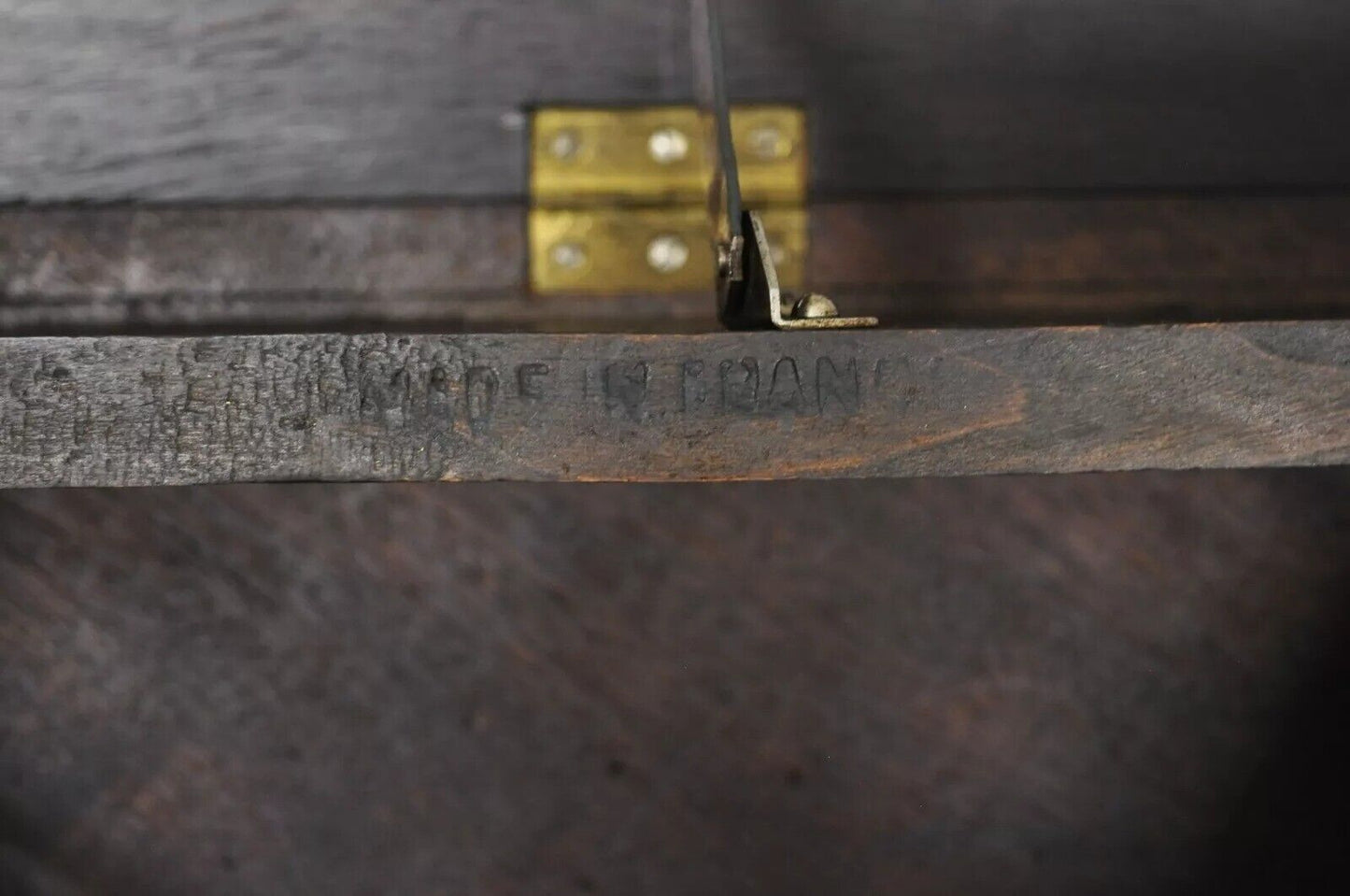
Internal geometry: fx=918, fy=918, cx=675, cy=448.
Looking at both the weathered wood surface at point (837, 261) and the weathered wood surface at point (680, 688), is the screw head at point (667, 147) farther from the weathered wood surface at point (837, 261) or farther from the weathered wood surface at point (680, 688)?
the weathered wood surface at point (680, 688)

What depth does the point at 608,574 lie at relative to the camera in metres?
0.93

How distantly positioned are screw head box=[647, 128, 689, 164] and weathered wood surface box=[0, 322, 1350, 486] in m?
0.36

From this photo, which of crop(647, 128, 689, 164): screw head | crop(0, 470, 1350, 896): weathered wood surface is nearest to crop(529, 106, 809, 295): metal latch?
Result: crop(647, 128, 689, 164): screw head

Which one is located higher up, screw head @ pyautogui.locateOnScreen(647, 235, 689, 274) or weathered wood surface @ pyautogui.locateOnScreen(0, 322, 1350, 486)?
screw head @ pyautogui.locateOnScreen(647, 235, 689, 274)

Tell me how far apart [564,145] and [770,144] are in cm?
18

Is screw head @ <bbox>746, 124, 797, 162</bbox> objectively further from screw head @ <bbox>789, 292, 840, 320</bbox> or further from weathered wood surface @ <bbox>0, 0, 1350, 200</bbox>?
screw head @ <bbox>789, 292, 840, 320</bbox>

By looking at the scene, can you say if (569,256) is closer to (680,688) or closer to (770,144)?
(770,144)

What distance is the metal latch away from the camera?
0.82m

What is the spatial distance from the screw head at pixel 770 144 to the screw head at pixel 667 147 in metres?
0.06

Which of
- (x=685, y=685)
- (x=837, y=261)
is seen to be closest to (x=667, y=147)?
(x=837, y=261)

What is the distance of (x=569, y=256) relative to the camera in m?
0.83

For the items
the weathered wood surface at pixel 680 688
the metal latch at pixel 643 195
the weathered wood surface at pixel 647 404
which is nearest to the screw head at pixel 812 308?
the weathered wood surface at pixel 647 404

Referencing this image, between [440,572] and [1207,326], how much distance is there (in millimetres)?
699

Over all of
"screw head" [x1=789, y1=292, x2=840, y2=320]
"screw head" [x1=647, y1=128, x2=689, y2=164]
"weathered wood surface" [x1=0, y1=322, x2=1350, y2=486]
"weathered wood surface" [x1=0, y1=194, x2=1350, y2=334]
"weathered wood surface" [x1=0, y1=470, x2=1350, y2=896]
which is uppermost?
"screw head" [x1=647, y1=128, x2=689, y2=164]
